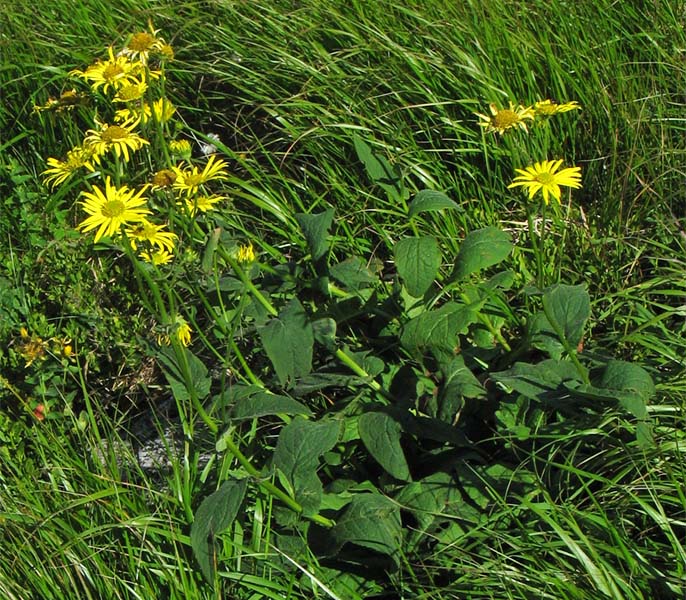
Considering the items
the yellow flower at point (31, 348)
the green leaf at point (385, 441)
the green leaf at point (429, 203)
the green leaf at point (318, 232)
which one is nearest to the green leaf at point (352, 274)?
the green leaf at point (318, 232)

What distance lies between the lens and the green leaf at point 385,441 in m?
1.65

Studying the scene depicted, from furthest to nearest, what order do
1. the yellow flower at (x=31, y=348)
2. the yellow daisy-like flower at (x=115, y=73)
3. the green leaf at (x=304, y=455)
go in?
the yellow flower at (x=31, y=348) < the yellow daisy-like flower at (x=115, y=73) < the green leaf at (x=304, y=455)

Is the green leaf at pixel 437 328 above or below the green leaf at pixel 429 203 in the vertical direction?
below

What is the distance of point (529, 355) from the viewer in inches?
79.1

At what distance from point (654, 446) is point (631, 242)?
77cm

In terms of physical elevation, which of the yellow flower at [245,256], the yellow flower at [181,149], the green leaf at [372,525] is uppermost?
the yellow flower at [181,149]

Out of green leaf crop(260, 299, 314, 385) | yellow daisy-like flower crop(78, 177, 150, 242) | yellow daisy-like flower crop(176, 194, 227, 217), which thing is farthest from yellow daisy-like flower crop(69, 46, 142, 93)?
green leaf crop(260, 299, 314, 385)

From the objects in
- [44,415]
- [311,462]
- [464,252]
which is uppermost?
[464,252]

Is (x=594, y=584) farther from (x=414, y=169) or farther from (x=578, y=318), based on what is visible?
(x=414, y=169)

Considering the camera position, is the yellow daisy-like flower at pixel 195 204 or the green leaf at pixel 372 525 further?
the yellow daisy-like flower at pixel 195 204

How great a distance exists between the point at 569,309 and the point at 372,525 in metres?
0.50

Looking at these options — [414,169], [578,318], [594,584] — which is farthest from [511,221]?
[594,584]

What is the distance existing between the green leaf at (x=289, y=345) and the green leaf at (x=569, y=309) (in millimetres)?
413

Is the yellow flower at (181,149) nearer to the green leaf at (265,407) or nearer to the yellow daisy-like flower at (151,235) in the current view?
the yellow daisy-like flower at (151,235)
